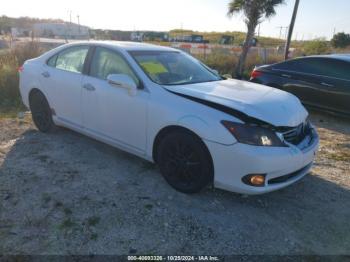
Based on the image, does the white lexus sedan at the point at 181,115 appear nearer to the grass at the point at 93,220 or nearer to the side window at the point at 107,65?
the side window at the point at 107,65

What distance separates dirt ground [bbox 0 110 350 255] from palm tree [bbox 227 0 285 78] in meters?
10.3

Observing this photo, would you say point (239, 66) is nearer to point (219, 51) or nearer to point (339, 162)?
point (219, 51)

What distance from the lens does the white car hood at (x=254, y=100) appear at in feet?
11.3

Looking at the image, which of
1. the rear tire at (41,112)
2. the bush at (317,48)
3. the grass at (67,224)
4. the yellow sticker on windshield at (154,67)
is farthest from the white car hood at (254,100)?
the bush at (317,48)

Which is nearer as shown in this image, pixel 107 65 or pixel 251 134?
pixel 251 134

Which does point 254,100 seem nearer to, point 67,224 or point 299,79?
point 67,224

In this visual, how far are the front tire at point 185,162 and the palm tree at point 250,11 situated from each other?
11185 millimetres

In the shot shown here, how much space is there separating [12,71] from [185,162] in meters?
6.96

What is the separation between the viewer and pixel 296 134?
→ 3719 millimetres

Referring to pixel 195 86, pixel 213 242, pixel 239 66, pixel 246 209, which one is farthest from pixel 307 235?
pixel 239 66

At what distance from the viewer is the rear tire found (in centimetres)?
539

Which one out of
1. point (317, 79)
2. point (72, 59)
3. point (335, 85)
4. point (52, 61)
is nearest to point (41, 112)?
point (52, 61)

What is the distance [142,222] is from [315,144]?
215cm

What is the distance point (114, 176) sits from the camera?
4.21 metres
